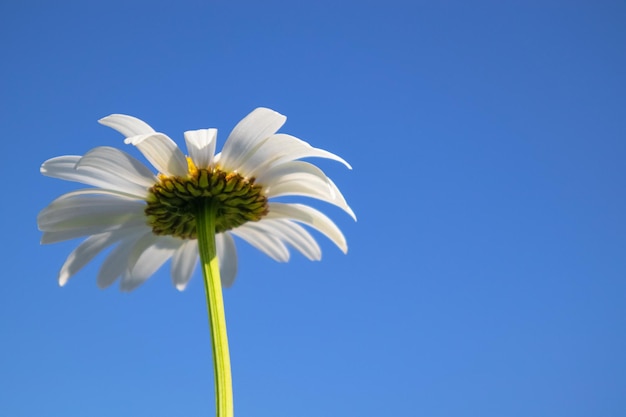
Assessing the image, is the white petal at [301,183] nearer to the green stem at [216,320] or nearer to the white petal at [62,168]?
the green stem at [216,320]

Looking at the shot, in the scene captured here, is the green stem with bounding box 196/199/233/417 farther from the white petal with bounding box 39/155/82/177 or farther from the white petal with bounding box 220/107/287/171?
the white petal with bounding box 39/155/82/177

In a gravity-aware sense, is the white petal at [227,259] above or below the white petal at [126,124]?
below

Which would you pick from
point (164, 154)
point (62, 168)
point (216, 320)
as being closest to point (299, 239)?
point (164, 154)

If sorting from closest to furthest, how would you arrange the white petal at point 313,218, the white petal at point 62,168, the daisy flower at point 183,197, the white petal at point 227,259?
1. the daisy flower at point 183,197
2. the white petal at point 62,168
3. the white petal at point 313,218
4. the white petal at point 227,259

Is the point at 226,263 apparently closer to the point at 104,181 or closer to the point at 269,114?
the point at 104,181

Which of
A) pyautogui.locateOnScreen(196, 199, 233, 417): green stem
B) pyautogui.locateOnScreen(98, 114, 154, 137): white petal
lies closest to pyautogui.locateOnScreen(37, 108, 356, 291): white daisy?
pyautogui.locateOnScreen(98, 114, 154, 137): white petal

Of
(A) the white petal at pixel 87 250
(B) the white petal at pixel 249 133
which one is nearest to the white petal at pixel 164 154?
(B) the white petal at pixel 249 133
